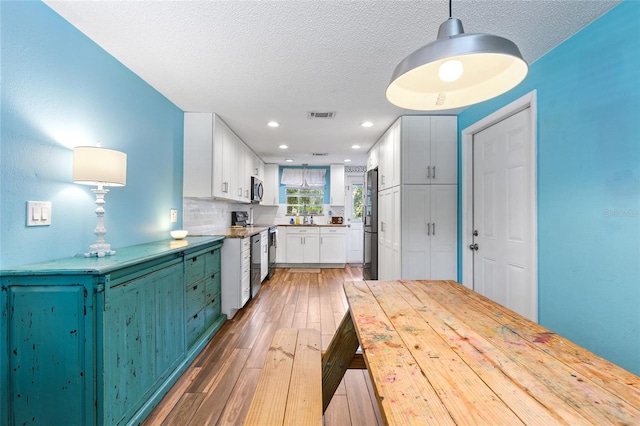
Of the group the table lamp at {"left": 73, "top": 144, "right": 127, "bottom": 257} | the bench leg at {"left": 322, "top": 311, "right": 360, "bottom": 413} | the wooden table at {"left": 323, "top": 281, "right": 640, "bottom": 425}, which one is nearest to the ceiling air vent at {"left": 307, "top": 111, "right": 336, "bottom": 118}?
the table lamp at {"left": 73, "top": 144, "right": 127, "bottom": 257}

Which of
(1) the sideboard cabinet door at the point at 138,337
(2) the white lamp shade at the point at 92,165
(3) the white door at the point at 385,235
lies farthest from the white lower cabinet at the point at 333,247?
(2) the white lamp shade at the point at 92,165

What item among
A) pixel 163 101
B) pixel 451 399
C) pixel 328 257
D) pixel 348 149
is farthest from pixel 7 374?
pixel 328 257

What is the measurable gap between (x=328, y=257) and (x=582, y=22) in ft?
16.5

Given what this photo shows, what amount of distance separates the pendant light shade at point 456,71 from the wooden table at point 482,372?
3.09ft

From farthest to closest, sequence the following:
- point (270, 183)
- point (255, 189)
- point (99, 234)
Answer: point (270, 183) < point (255, 189) < point (99, 234)

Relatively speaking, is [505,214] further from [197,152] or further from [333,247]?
[333,247]

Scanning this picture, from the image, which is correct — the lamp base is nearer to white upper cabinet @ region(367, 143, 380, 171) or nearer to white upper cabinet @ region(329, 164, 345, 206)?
white upper cabinet @ region(367, 143, 380, 171)

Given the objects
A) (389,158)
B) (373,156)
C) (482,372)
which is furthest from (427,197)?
(482,372)

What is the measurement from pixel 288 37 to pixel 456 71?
3.97 feet

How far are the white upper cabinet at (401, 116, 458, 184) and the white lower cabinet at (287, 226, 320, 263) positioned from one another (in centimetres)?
315

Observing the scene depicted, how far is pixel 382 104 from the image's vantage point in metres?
2.93

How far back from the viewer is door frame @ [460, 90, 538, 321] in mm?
2082

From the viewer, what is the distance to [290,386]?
121 cm

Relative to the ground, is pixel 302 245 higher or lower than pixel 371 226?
lower
